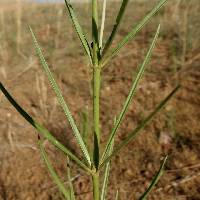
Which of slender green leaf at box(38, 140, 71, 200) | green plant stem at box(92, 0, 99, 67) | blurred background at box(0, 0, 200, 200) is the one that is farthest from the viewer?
blurred background at box(0, 0, 200, 200)

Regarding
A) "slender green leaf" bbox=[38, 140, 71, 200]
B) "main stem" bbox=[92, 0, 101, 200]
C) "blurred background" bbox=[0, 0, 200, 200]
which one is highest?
"main stem" bbox=[92, 0, 101, 200]

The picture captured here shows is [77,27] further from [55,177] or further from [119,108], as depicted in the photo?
[119,108]

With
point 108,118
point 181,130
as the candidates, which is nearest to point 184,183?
point 181,130

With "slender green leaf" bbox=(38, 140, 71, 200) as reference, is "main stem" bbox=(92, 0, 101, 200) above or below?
above

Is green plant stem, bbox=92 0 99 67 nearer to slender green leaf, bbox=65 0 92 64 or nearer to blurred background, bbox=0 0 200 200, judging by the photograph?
slender green leaf, bbox=65 0 92 64

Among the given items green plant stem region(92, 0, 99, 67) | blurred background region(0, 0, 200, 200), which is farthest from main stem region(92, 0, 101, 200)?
blurred background region(0, 0, 200, 200)

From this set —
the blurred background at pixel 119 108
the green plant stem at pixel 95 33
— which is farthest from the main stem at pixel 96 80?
the blurred background at pixel 119 108

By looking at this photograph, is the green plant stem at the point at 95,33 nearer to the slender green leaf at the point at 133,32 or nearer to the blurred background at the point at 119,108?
the slender green leaf at the point at 133,32
